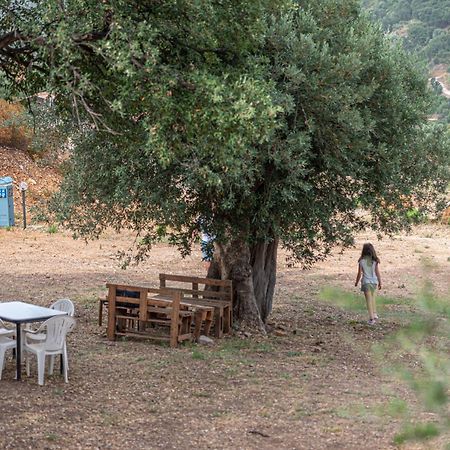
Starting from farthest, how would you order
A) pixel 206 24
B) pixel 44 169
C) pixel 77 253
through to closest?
pixel 44 169, pixel 77 253, pixel 206 24

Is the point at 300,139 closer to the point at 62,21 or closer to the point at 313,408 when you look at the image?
the point at 313,408

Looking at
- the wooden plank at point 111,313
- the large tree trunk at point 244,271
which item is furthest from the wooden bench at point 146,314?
the large tree trunk at point 244,271

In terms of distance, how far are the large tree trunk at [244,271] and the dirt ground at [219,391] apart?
0.48m

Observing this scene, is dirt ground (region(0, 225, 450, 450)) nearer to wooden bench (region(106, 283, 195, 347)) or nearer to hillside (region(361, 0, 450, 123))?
wooden bench (region(106, 283, 195, 347))

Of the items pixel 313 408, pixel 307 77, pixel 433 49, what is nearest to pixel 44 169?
pixel 307 77

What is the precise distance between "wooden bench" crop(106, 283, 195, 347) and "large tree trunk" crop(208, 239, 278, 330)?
1163 millimetres

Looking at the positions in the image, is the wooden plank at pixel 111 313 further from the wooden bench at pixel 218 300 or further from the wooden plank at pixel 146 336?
the wooden bench at pixel 218 300

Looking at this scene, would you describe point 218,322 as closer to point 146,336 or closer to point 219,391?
point 146,336

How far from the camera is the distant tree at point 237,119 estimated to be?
8289 millimetres

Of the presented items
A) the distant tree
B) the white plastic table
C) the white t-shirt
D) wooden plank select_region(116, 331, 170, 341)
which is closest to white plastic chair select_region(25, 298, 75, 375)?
the white plastic table

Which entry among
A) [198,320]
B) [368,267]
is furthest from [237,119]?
[368,267]

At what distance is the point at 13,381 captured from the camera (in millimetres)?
10516

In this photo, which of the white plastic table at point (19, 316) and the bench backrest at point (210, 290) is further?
the bench backrest at point (210, 290)

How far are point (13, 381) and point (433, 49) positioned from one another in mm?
94363
